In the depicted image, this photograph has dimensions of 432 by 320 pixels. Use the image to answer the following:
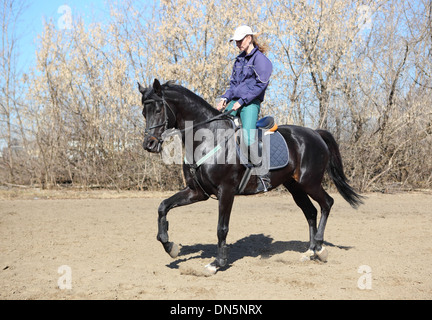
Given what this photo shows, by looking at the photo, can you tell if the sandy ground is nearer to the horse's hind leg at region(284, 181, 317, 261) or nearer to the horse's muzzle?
the horse's hind leg at region(284, 181, 317, 261)

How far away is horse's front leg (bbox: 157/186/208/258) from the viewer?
5.19m

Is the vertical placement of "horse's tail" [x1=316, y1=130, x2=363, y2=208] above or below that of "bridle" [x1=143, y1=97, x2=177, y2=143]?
below

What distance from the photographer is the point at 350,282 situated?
4.58 meters

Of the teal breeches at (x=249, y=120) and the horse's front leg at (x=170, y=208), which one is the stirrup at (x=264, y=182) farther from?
the horse's front leg at (x=170, y=208)

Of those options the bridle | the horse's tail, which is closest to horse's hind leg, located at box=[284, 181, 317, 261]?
the horse's tail

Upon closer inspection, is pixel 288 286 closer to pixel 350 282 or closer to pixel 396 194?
pixel 350 282

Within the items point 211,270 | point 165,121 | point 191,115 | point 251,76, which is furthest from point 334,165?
point 165,121

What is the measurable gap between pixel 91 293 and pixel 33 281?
91 cm

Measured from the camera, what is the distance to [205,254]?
20.5ft

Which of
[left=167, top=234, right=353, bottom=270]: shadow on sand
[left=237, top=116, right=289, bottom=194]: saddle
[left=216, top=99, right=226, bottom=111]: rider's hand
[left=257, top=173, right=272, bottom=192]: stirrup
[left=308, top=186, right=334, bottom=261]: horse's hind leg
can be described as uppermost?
[left=216, top=99, right=226, bottom=111]: rider's hand

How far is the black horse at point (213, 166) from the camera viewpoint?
495 cm

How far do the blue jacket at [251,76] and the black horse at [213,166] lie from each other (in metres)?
0.36

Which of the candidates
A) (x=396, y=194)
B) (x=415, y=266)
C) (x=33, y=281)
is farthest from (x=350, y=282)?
(x=396, y=194)

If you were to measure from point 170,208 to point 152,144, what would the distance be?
3.13 feet
